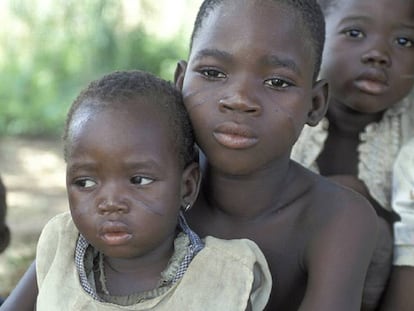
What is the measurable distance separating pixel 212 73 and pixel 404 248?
85 centimetres

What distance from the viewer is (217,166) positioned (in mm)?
2070

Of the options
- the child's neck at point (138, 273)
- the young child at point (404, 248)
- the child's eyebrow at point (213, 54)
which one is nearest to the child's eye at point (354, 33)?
the young child at point (404, 248)

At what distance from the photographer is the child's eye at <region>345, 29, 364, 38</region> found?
2590mm

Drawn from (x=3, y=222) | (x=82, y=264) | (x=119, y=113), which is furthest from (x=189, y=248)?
(x=3, y=222)

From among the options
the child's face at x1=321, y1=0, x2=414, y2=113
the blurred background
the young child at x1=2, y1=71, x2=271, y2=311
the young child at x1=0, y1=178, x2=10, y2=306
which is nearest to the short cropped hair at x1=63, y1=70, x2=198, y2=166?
the young child at x1=2, y1=71, x2=271, y2=311

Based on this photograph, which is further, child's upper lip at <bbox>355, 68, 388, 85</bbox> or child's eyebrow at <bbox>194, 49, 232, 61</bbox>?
child's upper lip at <bbox>355, 68, 388, 85</bbox>

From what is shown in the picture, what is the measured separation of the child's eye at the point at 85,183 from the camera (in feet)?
6.36

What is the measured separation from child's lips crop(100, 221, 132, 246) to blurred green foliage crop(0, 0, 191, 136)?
493cm

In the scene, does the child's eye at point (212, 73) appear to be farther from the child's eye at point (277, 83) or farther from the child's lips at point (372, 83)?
the child's lips at point (372, 83)

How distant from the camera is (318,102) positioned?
221cm

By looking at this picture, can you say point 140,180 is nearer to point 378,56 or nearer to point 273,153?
point 273,153

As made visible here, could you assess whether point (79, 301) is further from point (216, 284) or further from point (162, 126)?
point (162, 126)

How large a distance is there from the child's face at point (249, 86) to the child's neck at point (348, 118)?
669mm

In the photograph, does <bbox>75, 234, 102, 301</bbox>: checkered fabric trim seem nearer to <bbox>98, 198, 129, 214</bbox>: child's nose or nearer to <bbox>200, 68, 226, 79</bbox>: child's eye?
<bbox>98, 198, 129, 214</bbox>: child's nose
